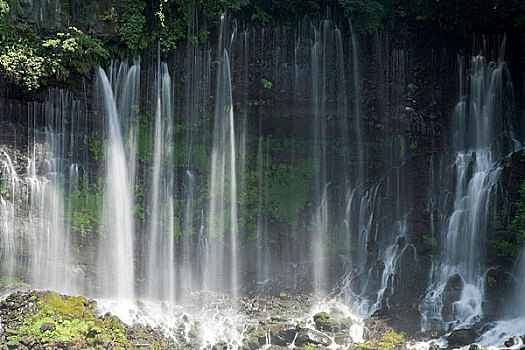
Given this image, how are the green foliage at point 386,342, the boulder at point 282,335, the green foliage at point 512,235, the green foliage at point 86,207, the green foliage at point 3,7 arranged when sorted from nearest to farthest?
the green foliage at point 386,342 < the boulder at point 282,335 < the green foliage at point 512,235 < the green foliage at point 3,7 < the green foliage at point 86,207

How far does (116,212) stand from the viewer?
15.6 metres

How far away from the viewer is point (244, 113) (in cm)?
1662

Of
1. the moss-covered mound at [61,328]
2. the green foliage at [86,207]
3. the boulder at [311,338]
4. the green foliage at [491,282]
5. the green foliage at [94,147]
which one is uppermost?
the green foliage at [94,147]

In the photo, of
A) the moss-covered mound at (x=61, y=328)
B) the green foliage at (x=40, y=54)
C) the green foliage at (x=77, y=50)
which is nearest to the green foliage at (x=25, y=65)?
the green foliage at (x=40, y=54)

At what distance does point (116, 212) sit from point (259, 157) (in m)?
4.70

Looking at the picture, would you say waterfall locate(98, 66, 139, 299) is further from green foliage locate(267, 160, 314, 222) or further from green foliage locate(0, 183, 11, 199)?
green foliage locate(267, 160, 314, 222)

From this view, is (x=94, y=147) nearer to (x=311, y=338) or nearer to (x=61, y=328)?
(x=61, y=328)

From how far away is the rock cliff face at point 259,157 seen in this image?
49.4 ft

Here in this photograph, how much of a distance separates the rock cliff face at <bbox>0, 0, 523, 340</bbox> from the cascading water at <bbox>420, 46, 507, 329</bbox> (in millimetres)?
220

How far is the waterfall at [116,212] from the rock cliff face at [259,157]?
15cm

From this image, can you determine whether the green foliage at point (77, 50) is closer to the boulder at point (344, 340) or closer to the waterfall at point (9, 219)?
the waterfall at point (9, 219)

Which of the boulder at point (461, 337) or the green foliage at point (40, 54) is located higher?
the green foliage at point (40, 54)

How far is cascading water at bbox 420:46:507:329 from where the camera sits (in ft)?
44.8

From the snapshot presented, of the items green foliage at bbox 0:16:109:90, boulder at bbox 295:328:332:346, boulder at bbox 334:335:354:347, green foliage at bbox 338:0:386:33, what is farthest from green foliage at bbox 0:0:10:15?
boulder at bbox 334:335:354:347
